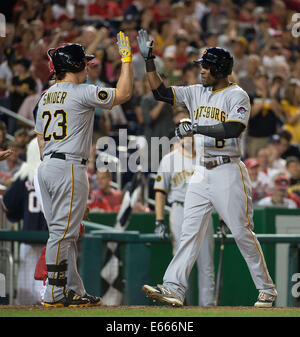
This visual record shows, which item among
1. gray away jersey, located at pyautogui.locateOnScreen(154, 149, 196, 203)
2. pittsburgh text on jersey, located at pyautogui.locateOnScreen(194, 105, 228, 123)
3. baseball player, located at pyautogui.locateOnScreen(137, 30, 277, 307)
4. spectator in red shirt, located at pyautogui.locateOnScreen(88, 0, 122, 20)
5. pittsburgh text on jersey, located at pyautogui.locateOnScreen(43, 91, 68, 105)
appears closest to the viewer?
pittsburgh text on jersey, located at pyautogui.locateOnScreen(43, 91, 68, 105)

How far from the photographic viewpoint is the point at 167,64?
13.1m

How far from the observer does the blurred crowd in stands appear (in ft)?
36.8

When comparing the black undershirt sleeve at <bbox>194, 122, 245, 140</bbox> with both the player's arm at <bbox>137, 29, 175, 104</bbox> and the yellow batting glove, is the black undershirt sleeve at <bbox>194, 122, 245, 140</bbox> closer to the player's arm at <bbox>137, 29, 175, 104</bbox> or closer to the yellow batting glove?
the player's arm at <bbox>137, 29, 175, 104</bbox>

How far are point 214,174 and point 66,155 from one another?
1.19 meters

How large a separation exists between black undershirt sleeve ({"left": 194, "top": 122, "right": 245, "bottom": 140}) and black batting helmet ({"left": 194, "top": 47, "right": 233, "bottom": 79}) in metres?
0.51

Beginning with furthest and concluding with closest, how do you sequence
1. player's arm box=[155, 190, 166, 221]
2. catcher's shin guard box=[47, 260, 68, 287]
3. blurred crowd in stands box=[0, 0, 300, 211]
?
blurred crowd in stands box=[0, 0, 300, 211] → player's arm box=[155, 190, 166, 221] → catcher's shin guard box=[47, 260, 68, 287]

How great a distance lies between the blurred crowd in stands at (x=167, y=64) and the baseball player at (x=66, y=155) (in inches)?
121

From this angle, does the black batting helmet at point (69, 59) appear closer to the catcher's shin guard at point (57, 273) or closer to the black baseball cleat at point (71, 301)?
the catcher's shin guard at point (57, 273)

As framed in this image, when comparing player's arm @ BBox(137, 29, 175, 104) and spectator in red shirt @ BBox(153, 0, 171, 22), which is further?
spectator in red shirt @ BBox(153, 0, 171, 22)

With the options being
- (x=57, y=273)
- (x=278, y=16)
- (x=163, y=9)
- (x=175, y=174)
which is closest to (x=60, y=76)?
(x=57, y=273)

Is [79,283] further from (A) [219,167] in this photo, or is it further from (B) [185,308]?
(A) [219,167]

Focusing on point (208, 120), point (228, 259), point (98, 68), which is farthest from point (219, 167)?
point (98, 68)

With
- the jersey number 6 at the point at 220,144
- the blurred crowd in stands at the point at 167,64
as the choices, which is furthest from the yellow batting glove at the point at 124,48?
the blurred crowd in stands at the point at 167,64

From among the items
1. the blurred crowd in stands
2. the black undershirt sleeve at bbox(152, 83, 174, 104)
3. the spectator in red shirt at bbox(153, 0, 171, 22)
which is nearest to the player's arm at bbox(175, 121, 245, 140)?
the black undershirt sleeve at bbox(152, 83, 174, 104)
